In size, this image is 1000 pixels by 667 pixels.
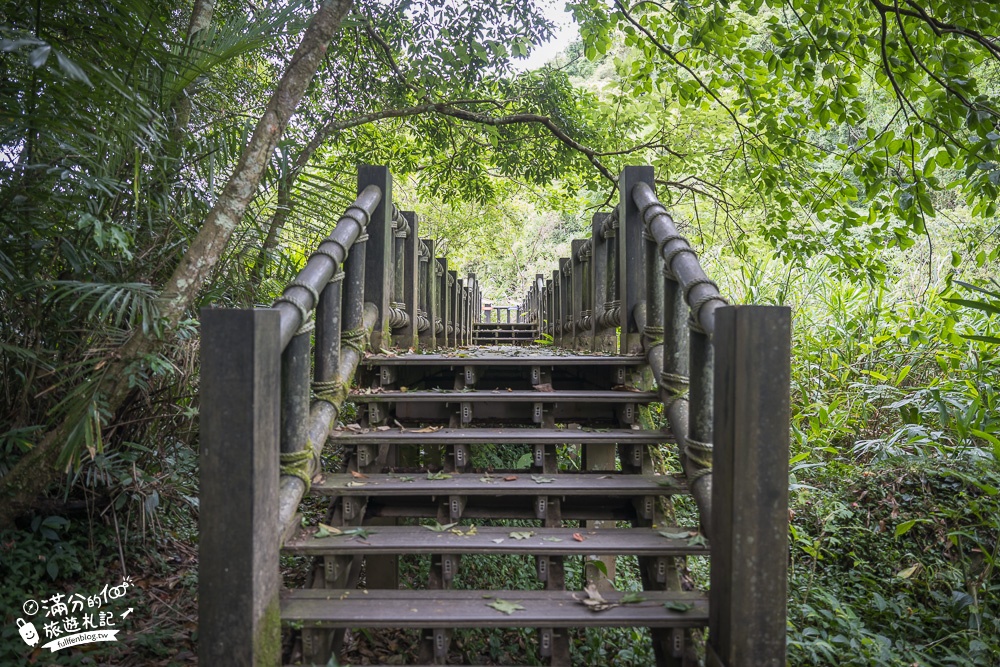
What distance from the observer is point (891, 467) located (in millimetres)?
3627

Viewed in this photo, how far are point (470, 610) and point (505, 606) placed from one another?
125mm

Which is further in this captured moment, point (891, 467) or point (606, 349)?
point (606, 349)

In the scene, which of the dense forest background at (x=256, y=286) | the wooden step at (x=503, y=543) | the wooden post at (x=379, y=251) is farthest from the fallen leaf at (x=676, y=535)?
the wooden post at (x=379, y=251)

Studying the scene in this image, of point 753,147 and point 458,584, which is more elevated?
point 753,147

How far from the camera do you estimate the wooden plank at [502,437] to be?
9.18ft

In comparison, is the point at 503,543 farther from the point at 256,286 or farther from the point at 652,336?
the point at 256,286

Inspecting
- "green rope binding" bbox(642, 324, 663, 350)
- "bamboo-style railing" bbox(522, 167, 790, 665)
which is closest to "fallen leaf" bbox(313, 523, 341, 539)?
"bamboo-style railing" bbox(522, 167, 790, 665)

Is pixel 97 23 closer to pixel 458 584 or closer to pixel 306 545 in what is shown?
pixel 306 545

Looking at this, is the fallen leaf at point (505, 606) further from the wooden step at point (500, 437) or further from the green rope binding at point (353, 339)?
the green rope binding at point (353, 339)

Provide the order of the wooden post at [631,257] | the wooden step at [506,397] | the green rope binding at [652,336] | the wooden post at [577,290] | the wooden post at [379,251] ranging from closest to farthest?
the wooden step at [506,397], the green rope binding at [652,336], the wooden post at [379,251], the wooden post at [631,257], the wooden post at [577,290]

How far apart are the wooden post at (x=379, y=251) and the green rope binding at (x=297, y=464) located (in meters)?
1.40

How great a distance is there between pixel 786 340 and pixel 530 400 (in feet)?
5.24

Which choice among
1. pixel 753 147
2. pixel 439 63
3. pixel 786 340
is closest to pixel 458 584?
pixel 786 340

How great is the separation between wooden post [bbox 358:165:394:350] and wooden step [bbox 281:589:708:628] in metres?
1.84
